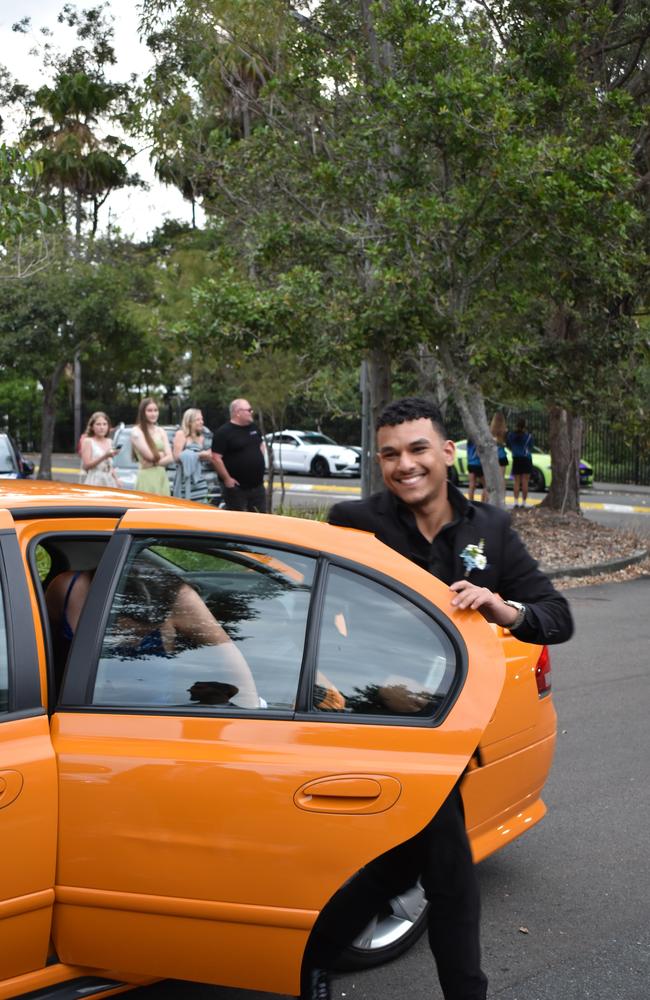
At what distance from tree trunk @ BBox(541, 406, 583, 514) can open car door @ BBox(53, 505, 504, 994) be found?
15610 mm

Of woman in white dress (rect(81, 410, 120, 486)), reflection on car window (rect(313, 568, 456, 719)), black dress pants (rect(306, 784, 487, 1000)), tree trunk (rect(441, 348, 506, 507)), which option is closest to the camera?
black dress pants (rect(306, 784, 487, 1000))

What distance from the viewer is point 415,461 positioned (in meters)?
3.44

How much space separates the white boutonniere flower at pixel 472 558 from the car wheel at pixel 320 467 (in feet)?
104

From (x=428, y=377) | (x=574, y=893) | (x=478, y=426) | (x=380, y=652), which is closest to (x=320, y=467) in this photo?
(x=428, y=377)

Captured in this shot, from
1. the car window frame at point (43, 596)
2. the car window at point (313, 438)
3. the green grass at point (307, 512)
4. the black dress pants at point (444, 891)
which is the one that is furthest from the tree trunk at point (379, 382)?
the car window at point (313, 438)

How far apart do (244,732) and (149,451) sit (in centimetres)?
943

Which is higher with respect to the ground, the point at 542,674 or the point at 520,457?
the point at 520,457

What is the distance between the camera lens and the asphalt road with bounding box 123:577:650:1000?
12.0ft

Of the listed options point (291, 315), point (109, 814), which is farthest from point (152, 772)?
point (291, 315)

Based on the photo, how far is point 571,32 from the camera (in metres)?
12.9

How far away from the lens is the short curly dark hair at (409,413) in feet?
11.4

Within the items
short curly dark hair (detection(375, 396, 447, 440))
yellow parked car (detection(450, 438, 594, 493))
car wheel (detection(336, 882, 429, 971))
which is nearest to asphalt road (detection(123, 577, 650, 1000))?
car wheel (detection(336, 882, 429, 971))

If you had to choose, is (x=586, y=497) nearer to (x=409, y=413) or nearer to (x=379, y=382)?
(x=379, y=382)

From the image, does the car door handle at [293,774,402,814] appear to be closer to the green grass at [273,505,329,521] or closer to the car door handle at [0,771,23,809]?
the car door handle at [0,771,23,809]
